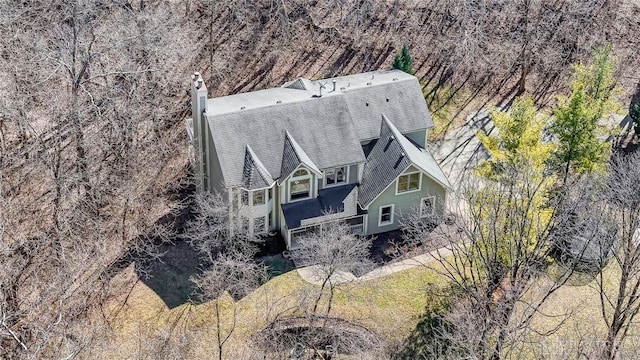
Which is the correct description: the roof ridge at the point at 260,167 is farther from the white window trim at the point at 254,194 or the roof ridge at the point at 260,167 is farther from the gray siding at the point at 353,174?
the gray siding at the point at 353,174

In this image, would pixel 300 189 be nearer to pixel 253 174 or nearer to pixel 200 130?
pixel 253 174

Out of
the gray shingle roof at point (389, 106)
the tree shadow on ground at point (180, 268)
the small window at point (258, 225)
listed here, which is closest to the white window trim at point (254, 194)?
the small window at point (258, 225)

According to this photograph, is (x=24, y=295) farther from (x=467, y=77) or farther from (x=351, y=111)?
(x=467, y=77)

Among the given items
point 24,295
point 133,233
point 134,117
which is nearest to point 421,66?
point 134,117

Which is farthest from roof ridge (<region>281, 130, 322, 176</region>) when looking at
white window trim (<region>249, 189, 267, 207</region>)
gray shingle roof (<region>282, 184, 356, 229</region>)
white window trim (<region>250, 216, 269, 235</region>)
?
white window trim (<region>250, 216, 269, 235</region>)

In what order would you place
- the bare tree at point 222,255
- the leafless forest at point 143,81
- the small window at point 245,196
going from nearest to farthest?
1. the leafless forest at point 143,81
2. the bare tree at point 222,255
3. the small window at point 245,196

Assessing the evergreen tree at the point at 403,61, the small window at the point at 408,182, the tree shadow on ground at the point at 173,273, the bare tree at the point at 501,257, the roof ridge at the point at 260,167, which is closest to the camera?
the bare tree at the point at 501,257

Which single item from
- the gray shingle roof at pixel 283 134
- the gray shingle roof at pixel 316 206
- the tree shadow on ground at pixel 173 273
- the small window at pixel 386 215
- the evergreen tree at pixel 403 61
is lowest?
the tree shadow on ground at pixel 173 273

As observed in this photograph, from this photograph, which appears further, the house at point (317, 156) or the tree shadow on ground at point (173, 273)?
the house at point (317, 156)
